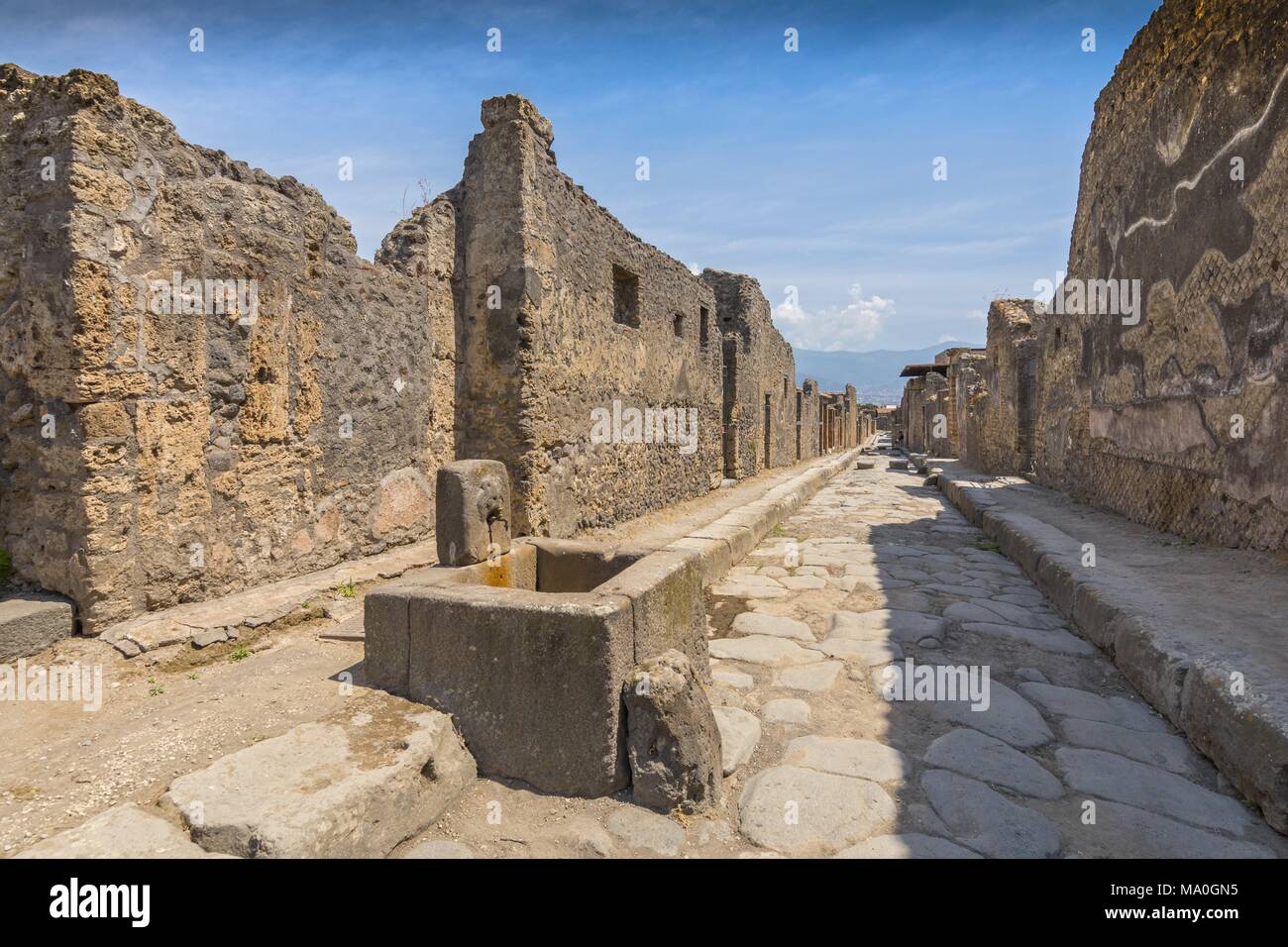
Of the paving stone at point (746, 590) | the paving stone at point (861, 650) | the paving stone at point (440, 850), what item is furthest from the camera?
the paving stone at point (746, 590)

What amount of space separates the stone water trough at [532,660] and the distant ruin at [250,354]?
61.0 inches

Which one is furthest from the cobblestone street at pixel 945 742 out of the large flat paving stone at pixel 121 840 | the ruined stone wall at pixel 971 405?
the ruined stone wall at pixel 971 405

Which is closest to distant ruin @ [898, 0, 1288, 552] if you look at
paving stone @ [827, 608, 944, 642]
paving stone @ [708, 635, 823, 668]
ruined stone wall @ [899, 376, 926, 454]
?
paving stone @ [827, 608, 944, 642]

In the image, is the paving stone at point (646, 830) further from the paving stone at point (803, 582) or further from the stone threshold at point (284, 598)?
the paving stone at point (803, 582)

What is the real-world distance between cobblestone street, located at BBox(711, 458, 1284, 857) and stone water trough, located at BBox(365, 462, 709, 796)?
0.51 metres

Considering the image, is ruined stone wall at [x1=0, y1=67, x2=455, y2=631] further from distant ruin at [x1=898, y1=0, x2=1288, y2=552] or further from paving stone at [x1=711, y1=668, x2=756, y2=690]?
distant ruin at [x1=898, y1=0, x2=1288, y2=552]

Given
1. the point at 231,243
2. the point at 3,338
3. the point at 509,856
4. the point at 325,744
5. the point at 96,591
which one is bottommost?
the point at 509,856

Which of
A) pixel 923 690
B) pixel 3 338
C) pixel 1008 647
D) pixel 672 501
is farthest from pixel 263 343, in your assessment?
pixel 672 501

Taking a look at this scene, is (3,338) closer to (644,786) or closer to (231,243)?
(231,243)

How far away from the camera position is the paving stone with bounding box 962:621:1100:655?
11.9 feet

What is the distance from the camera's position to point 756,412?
13.9 meters

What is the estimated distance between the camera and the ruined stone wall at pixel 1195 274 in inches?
171

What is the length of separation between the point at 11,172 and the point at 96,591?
1924 mm

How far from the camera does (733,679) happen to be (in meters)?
3.29
